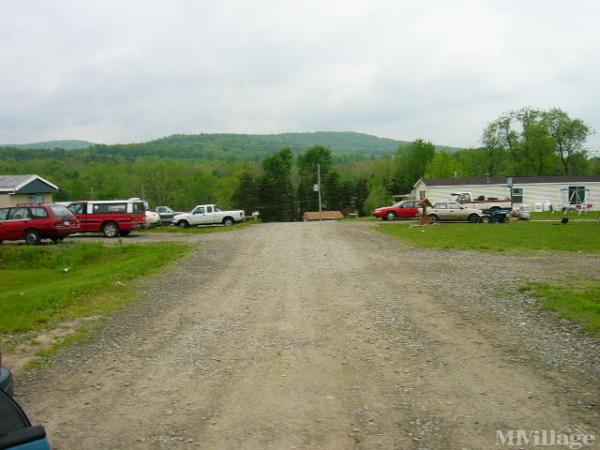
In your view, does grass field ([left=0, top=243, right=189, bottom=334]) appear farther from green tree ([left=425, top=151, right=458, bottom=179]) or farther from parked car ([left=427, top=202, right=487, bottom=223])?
green tree ([left=425, top=151, right=458, bottom=179])

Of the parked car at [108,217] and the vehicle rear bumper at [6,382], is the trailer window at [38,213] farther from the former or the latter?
the vehicle rear bumper at [6,382]

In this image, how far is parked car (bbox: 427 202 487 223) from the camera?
34.3 m

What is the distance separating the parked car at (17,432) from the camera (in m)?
2.64

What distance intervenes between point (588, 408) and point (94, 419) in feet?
14.1

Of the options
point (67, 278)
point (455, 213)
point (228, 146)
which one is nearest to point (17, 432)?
point (67, 278)

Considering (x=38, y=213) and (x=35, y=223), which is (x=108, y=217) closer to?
(x=38, y=213)

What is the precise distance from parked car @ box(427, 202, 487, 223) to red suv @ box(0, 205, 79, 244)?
22391mm

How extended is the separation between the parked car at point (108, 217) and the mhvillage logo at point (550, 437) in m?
24.4

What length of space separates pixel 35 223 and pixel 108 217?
4.48m

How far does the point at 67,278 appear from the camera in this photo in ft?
48.4

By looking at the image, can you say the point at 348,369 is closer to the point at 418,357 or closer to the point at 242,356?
the point at 418,357

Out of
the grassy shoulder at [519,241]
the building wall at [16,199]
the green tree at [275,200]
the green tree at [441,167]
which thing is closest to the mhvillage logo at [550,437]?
the grassy shoulder at [519,241]

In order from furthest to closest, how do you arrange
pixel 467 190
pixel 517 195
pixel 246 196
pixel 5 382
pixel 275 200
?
pixel 275 200, pixel 246 196, pixel 467 190, pixel 517 195, pixel 5 382

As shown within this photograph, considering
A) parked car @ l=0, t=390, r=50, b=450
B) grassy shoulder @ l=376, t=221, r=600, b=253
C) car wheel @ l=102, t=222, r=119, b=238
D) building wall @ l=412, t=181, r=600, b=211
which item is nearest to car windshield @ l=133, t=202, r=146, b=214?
→ car wheel @ l=102, t=222, r=119, b=238
